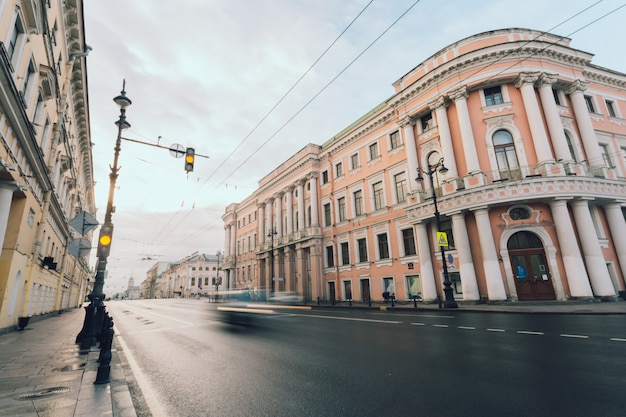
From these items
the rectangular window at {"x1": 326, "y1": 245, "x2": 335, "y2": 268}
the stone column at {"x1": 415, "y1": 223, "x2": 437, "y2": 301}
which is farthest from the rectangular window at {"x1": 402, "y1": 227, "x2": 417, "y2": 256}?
the rectangular window at {"x1": 326, "y1": 245, "x2": 335, "y2": 268}

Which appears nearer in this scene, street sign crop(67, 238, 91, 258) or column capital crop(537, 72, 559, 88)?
street sign crop(67, 238, 91, 258)

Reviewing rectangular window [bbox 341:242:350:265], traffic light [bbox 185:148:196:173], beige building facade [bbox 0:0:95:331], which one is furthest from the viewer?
rectangular window [bbox 341:242:350:265]

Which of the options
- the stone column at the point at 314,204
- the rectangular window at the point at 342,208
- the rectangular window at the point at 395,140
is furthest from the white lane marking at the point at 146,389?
the stone column at the point at 314,204

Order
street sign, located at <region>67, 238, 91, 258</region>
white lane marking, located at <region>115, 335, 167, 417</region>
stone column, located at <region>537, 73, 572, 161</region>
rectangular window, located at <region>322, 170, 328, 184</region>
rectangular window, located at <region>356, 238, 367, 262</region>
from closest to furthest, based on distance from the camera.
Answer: white lane marking, located at <region>115, 335, 167, 417</region>, street sign, located at <region>67, 238, 91, 258</region>, stone column, located at <region>537, 73, 572, 161</region>, rectangular window, located at <region>356, 238, 367, 262</region>, rectangular window, located at <region>322, 170, 328, 184</region>

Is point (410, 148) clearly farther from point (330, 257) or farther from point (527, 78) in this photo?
point (330, 257)

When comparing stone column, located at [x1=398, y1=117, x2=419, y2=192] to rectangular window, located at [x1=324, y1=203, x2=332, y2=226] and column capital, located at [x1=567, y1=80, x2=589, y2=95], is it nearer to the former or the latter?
column capital, located at [x1=567, y1=80, x2=589, y2=95]

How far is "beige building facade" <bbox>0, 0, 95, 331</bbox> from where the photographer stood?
8.56 m

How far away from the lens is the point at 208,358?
254 inches

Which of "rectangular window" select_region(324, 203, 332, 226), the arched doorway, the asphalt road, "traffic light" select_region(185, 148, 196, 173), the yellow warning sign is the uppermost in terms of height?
"rectangular window" select_region(324, 203, 332, 226)

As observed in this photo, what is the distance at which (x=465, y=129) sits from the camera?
19906 millimetres

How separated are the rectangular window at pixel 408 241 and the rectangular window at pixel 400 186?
2.52 metres

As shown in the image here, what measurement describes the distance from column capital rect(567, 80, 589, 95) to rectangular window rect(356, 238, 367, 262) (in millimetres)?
18255

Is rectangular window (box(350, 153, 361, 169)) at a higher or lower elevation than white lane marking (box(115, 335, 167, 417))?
higher

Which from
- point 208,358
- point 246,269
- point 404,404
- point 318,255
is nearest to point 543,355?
point 404,404
